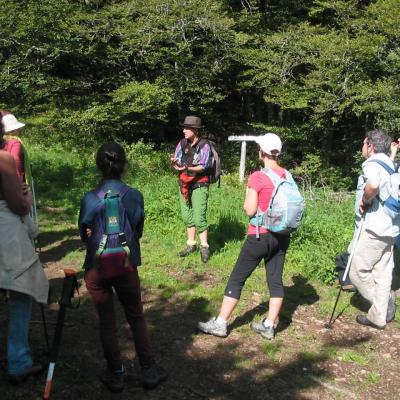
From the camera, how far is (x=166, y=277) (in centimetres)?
562

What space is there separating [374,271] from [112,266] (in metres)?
2.73

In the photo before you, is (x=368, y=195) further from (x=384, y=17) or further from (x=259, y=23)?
(x=259, y=23)

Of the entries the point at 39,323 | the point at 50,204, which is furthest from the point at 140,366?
the point at 50,204

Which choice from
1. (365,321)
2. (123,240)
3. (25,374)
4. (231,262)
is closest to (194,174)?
(231,262)

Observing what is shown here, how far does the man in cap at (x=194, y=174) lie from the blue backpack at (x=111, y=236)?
2962 millimetres

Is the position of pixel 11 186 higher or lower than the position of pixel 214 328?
higher

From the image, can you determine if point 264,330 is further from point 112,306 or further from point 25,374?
point 25,374

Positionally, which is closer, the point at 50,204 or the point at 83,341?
the point at 83,341

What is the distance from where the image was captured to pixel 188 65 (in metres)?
17.5

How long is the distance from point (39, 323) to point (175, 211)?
12.2 feet

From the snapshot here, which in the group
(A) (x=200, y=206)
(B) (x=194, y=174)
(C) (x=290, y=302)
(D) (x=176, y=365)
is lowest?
(C) (x=290, y=302)

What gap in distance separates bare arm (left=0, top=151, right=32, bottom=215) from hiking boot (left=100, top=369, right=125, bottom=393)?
1.25m

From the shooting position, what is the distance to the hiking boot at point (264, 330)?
432 centimetres

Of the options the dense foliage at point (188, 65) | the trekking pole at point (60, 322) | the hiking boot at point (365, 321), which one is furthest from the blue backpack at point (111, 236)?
the dense foliage at point (188, 65)
